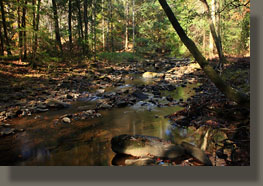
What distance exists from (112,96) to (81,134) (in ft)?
12.8

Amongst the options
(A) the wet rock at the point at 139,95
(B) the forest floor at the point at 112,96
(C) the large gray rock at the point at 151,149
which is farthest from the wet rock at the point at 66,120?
(A) the wet rock at the point at 139,95

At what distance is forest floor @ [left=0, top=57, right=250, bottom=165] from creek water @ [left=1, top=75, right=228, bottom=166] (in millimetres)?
426

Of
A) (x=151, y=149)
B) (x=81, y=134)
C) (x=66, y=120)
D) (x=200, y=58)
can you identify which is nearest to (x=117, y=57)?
(x=66, y=120)

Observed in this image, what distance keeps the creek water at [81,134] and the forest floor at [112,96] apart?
426 mm

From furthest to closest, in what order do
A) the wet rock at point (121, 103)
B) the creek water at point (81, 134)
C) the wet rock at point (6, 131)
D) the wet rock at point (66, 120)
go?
the wet rock at point (121, 103)
the wet rock at point (66, 120)
the wet rock at point (6, 131)
the creek water at point (81, 134)

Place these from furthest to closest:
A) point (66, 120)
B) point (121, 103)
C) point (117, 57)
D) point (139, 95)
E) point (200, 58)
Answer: point (117, 57) < point (139, 95) < point (121, 103) < point (66, 120) < point (200, 58)

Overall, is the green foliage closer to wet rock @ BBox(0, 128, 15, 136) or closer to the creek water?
the creek water

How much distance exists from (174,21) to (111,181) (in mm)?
2926

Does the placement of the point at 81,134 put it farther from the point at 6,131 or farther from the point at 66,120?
the point at 6,131

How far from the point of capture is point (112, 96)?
29.1ft

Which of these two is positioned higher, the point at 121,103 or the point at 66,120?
the point at 121,103

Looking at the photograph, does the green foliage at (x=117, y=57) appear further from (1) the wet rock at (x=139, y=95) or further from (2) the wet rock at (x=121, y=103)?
(2) the wet rock at (x=121, y=103)

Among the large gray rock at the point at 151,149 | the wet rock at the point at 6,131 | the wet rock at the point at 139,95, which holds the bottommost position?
the large gray rock at the point at 151,149

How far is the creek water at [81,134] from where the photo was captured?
3899 millimetres
